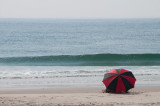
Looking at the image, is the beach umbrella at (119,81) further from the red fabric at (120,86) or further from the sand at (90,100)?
the sand at (90,100)

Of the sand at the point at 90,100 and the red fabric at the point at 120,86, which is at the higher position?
the red fabric at the point at 120,86

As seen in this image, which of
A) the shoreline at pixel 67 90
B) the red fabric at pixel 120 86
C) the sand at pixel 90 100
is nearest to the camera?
the sand at pixel 90 100

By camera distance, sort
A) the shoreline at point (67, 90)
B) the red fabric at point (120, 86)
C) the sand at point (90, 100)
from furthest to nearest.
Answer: the shoreline at point (67, 90), the red fabric at point (120, 86), the sand at point (90, 100)

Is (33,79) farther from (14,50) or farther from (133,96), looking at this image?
(14,50)

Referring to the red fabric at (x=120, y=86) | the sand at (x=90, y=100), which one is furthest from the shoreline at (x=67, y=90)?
the sand at (x=90, y=100)

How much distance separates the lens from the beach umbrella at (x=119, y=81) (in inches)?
499

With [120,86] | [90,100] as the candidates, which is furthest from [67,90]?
[90,100]

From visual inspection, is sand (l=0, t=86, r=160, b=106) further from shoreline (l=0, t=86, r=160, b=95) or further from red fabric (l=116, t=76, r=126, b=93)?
shoreline (l=0, t=86, r=160, b=95)

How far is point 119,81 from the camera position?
41.6 feet

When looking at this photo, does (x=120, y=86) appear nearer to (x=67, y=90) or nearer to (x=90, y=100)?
(x=90, y=100)

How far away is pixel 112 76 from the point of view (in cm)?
1280

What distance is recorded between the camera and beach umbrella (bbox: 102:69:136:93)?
1268 cm

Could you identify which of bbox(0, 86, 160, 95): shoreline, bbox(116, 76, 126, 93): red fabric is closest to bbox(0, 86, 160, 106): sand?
bbox(116, 76, 126, 93): red fabric

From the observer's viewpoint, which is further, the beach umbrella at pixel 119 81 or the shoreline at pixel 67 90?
the shoreline at pixel 67 90
